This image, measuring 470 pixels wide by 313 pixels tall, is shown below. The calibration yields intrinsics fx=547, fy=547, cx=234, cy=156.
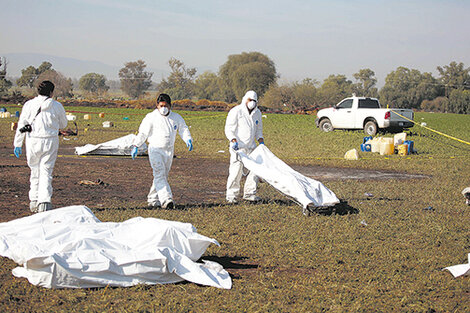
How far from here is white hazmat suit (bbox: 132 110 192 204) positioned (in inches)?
345

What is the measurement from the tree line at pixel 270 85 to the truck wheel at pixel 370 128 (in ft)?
106

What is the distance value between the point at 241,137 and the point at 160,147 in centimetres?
165

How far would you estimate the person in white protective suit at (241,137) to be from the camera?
9609mm

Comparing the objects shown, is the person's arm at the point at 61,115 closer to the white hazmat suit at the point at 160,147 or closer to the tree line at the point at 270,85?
the white hazmat suit at the point at 160,147

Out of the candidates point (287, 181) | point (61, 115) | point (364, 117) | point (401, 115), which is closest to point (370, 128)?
point (364, 117)

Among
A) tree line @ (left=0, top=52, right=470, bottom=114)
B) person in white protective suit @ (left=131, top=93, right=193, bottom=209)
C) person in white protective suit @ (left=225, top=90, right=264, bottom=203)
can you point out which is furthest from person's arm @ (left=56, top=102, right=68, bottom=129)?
tree line @ (left=0, top=52, right=470, bottom=114)

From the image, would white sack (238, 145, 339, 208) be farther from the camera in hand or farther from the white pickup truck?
the white pickup truck

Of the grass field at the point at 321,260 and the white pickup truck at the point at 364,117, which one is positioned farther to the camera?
the white pickup truck at the point at 364,117

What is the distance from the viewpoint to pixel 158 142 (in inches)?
348

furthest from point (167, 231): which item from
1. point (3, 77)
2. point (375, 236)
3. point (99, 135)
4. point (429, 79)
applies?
point (429, 79)

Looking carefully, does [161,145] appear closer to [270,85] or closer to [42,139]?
[42,139]

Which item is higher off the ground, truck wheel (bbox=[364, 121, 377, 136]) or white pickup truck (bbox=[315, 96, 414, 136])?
white pickup truck (bbox=[315, 96, 414, 136])

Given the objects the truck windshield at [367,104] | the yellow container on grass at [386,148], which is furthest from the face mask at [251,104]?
the truck windshield at [367,104]

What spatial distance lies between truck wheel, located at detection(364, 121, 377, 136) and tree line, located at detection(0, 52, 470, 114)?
106 feet
